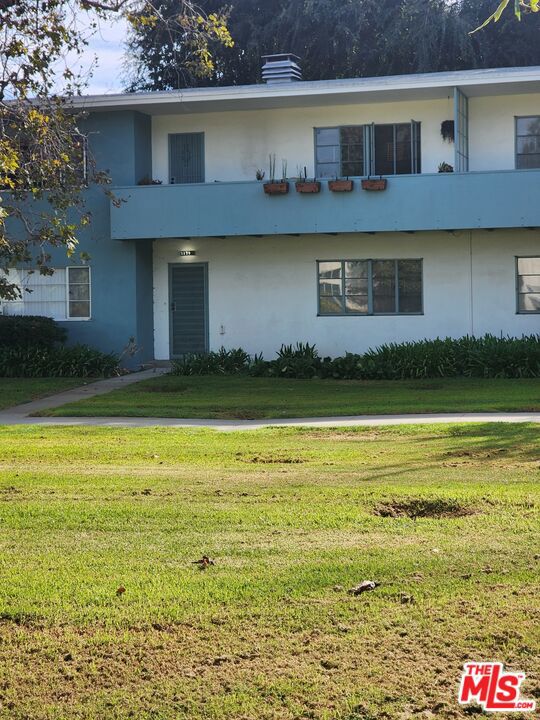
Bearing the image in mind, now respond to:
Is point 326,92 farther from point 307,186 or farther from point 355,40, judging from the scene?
point 355,40

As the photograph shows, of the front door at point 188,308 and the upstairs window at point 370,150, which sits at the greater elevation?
the upstairs window at point 370,150

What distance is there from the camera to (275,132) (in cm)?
2564

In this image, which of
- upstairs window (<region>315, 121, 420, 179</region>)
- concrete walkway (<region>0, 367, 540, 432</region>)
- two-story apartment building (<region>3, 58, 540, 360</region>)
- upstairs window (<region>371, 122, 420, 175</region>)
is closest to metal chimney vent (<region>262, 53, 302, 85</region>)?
two-story apartment building (<region>3, 58, 540, 360</region>)

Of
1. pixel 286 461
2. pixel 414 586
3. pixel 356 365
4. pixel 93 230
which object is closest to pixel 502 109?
pixel 356 365

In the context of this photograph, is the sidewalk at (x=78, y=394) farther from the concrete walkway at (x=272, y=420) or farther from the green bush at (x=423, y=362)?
the green bush at (x=423, y=362)

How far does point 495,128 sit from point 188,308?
838 centimetres

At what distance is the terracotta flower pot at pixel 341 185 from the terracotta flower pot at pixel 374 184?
0.32m

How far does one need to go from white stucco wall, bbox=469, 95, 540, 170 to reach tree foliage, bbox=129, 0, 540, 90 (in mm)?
9837

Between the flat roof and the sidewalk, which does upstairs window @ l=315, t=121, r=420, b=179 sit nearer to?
the flat roof

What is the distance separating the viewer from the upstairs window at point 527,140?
24516 millimetres

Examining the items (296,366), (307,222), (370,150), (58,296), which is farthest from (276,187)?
(58,296)

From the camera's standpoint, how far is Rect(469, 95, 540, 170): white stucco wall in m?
24.5

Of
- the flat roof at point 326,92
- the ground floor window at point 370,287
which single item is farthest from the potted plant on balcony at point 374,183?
the ground floor window at point 370,287

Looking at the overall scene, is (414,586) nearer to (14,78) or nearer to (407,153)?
(14,78)
